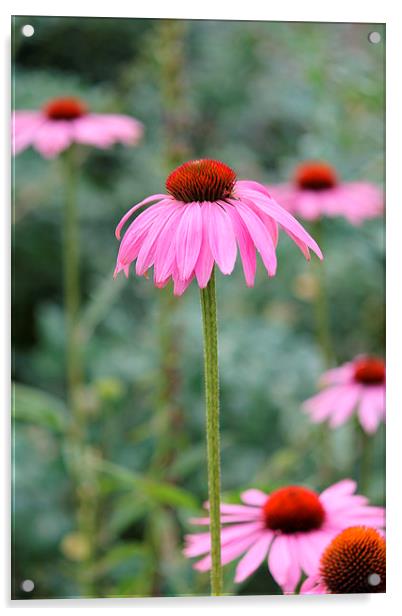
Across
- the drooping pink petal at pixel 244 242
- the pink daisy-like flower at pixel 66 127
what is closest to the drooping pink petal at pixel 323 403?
the pink daisy-like flower at pixel 66 127

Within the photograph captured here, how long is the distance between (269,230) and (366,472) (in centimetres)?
55

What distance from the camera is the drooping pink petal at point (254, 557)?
34.4 inches

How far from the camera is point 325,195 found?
4.45ft

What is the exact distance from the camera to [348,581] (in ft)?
2.73

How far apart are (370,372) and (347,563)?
460 millimetres

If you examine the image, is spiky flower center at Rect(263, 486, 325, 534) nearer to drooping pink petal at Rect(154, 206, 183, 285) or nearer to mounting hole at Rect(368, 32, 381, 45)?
drooping pink petal at Rect(154, 206, 183, 285)

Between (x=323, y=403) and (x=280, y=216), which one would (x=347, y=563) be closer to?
(x=280, y=216)

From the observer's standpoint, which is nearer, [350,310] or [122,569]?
[122,569]

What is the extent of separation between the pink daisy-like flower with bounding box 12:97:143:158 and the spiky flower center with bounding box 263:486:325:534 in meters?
0.57

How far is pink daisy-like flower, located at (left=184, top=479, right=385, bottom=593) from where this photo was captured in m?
0.86

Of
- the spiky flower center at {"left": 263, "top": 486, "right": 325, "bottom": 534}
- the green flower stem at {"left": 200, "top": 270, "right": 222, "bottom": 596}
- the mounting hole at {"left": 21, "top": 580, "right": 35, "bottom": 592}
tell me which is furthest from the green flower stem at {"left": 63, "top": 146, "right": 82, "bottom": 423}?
the green flower stem at {"left": 200, "top": 270, "right": 222, "bottom": 596}

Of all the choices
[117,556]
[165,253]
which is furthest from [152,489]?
[165,253]
